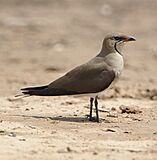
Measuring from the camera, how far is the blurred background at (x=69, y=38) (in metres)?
14.8

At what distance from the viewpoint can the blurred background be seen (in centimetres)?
1479

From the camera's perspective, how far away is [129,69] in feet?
53.1

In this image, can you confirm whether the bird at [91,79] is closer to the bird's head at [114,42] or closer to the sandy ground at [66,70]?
the bird's head at [114,42]

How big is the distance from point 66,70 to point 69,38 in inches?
173

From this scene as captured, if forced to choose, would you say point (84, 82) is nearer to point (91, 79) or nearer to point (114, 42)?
point (91, 79)

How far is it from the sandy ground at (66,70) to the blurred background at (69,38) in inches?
0.7

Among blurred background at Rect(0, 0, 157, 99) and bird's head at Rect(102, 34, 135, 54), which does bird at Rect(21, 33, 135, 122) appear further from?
blurred background at Rect(0, 0, 157, 99)

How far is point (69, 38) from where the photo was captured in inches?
797

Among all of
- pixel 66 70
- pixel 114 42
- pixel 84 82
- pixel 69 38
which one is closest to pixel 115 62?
pixel 114 42

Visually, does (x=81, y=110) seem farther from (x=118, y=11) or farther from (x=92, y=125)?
(x=118, y=11)

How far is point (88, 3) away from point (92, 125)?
1827 centimetres

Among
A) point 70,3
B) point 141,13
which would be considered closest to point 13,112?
point 141,13

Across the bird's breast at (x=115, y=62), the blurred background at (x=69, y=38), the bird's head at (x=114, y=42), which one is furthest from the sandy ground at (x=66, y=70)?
the bird's head at (x=114, y=42)

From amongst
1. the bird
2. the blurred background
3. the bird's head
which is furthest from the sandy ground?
the bird's head
